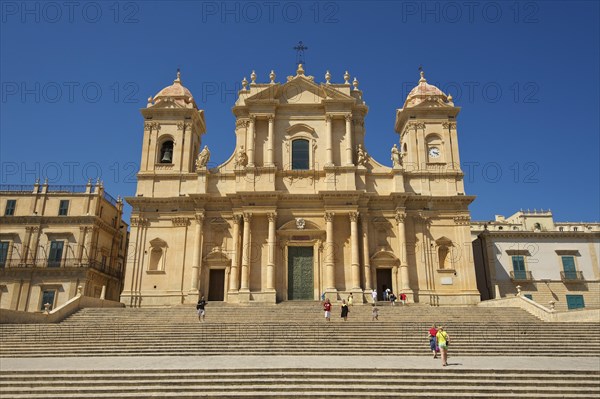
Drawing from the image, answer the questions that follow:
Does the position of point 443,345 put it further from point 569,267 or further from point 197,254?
point 569,267

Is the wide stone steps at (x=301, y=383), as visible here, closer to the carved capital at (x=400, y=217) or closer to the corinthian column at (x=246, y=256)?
the corinthian column at (x=246, y=256)

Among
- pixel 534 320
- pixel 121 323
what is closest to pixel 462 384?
pixel 534 320

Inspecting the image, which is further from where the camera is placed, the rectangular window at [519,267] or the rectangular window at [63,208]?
the rectangular window at [63,208]

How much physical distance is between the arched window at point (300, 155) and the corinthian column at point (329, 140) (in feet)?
4.60

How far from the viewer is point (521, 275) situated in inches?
1286

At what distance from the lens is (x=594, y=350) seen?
653 inches

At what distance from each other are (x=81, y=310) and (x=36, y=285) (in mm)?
12225

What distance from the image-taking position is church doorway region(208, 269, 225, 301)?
2920 cm

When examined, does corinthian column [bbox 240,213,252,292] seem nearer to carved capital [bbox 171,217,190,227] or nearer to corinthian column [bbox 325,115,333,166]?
carved capital [bbox 171,217,190,227]

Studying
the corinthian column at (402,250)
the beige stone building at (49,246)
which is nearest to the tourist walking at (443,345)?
the corinthian column at (402,250)

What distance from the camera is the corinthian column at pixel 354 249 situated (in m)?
27.9

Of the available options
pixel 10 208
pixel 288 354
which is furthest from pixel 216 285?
pixel 10 208

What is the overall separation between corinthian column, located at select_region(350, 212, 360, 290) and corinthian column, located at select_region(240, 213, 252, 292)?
20.1ft

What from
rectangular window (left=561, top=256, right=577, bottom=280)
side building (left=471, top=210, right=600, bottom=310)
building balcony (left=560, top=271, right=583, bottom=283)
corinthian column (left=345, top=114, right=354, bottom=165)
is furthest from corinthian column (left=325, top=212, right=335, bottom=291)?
rectangular window (left=561, top=256, right=577, bottom=280)
